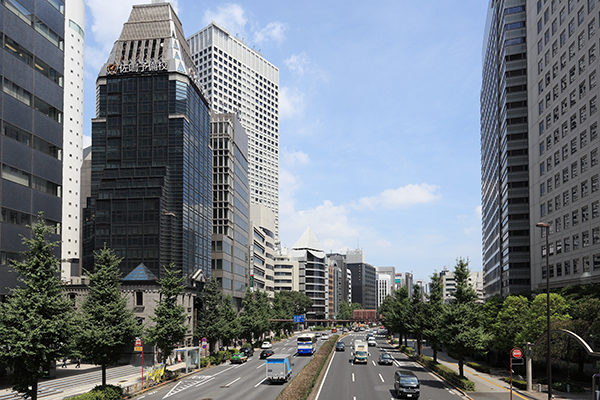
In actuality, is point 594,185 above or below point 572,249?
above

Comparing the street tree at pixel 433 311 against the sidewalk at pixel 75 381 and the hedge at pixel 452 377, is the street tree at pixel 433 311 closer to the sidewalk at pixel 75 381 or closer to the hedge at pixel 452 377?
the hedge at pixel 452 377

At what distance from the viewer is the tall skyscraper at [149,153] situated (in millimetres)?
81375

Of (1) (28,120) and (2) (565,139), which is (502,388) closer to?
(2) (565,139)

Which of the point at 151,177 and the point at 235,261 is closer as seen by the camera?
the point at 151,177

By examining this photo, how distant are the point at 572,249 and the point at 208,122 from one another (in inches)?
2736

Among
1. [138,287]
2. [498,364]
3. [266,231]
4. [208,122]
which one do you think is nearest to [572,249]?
[498,364]

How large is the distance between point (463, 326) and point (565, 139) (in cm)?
3447

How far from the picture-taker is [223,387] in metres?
45.4

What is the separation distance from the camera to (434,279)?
7112 centimetres

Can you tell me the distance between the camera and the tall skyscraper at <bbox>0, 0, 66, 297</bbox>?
41.7 meters

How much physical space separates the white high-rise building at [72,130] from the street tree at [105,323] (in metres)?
83.0

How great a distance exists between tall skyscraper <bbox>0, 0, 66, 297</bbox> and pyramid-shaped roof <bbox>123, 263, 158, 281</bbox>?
26.6m

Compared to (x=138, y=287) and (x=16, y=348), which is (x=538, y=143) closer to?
(x=138, y=287)

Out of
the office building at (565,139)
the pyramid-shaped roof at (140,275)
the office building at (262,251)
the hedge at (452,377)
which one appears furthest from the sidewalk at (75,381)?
the office building at (262,251)
